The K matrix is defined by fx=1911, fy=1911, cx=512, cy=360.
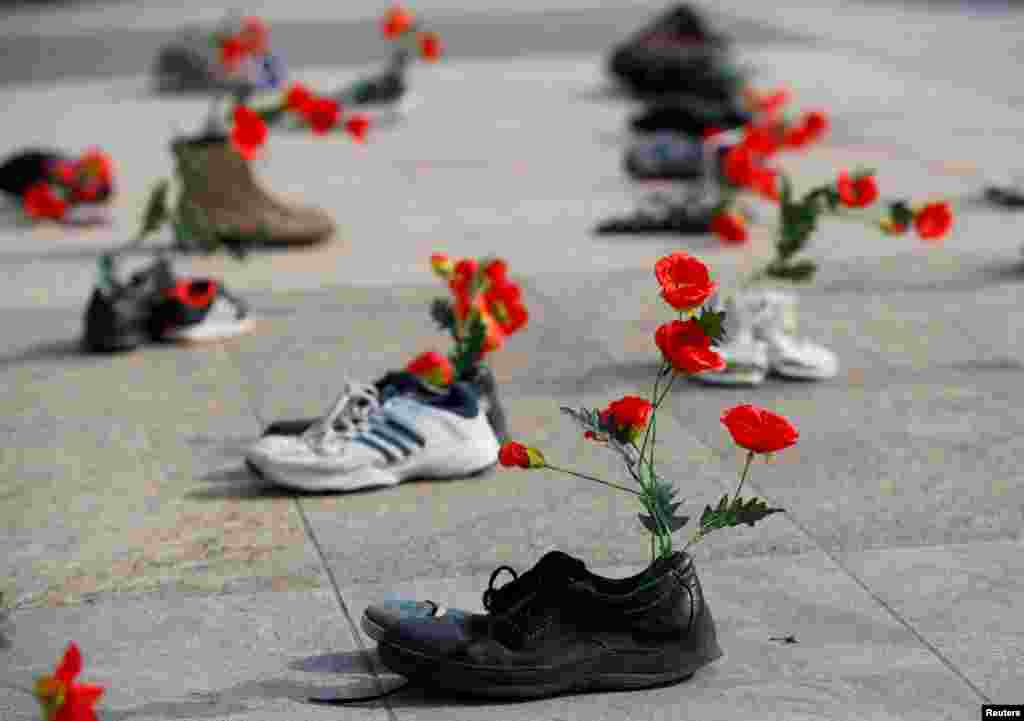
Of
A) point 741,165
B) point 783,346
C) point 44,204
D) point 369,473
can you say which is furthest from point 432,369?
point 44,204

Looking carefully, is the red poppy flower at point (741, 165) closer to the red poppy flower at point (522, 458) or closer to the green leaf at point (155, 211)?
the green leaf at point (155, 211)

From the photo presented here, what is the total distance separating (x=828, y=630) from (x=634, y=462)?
65 cm

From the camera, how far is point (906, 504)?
5223mm

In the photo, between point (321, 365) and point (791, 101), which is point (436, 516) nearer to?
point (321, 365)

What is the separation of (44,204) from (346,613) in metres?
5.53

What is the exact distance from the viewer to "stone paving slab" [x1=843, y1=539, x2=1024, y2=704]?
4.11 m

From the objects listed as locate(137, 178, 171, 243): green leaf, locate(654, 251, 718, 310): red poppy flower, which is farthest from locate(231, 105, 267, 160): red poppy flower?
locate(654, 251, 718, 310): red poppy flower

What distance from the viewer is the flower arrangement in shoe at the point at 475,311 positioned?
5.77 meters

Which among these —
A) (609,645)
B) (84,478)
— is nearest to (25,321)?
(84,478)

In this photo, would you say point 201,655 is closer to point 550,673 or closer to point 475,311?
point 550,673

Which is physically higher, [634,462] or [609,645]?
[634,462]

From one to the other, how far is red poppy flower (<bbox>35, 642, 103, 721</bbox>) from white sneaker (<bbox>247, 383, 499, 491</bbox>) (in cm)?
191

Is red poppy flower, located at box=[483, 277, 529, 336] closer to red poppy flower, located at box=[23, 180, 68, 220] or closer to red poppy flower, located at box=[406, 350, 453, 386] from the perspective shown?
red poppy flower, located at box=[406, 350, 453, 386]

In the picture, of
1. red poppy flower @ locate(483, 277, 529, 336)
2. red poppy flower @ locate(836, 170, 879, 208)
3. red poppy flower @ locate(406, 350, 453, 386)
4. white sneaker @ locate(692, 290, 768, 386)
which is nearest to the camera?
red poppy flower @ locate(406, 350, 453, 386)
